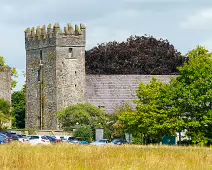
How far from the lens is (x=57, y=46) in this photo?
3386 inches

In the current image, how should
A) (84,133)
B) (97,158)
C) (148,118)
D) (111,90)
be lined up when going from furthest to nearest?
1. (111,90)
2. (84,133)
3. (148,118)
4. (97,158)

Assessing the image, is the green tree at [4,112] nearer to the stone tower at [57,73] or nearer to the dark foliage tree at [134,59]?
the stone tower at [57,73]

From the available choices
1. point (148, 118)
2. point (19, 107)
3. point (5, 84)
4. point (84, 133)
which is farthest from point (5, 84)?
point (148, 118)

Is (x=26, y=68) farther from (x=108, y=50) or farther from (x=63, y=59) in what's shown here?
(x=108, y=50)

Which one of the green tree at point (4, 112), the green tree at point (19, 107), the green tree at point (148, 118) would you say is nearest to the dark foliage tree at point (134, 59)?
the green tree at point (19, 107)

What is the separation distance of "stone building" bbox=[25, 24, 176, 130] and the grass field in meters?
45.9

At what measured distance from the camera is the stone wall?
86188mm

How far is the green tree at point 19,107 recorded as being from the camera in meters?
96.8

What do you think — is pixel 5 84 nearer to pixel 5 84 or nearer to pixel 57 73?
pixel 5 84

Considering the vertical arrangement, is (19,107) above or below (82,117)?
above

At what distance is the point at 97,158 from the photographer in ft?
116

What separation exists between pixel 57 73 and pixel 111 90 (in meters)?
5.69

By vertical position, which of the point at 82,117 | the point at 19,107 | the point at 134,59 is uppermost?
the point at 134,59

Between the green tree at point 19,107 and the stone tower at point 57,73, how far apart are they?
7.17m
